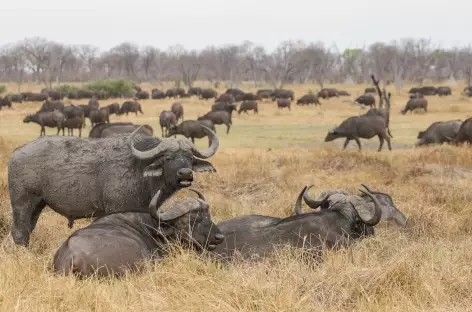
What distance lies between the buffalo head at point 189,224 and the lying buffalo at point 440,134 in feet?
47.7

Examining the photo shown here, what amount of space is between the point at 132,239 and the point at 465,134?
14061 millimetres

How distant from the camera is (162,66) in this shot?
94688 millimetres

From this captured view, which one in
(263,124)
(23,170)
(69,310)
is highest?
(23,170)

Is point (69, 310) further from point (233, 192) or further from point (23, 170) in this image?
point (233, 192)

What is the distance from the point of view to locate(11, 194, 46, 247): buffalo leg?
6.09 m

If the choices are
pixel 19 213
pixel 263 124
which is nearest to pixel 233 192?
pixel 19 213

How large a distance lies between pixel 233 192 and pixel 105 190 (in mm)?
4447

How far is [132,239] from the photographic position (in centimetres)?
484

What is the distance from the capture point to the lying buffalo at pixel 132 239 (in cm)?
445

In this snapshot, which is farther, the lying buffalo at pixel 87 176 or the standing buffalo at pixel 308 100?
the standing buffalo at pixel 308 100

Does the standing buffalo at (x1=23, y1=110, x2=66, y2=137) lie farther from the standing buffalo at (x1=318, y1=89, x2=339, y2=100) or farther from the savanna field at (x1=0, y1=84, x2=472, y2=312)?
the standing buffalo at (x1=318, y1=89, x2=339, y2=100)

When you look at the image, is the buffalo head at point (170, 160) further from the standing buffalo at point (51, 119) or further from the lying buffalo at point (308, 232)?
the standing buffalo at point (51, 119)

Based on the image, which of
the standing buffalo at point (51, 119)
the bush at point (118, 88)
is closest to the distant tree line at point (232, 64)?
the bush at point (118, 88)

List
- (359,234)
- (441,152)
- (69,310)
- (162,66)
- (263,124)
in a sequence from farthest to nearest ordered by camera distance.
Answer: (162,66) < (263,124) < (441,152) < (359,234) < (69,310)
